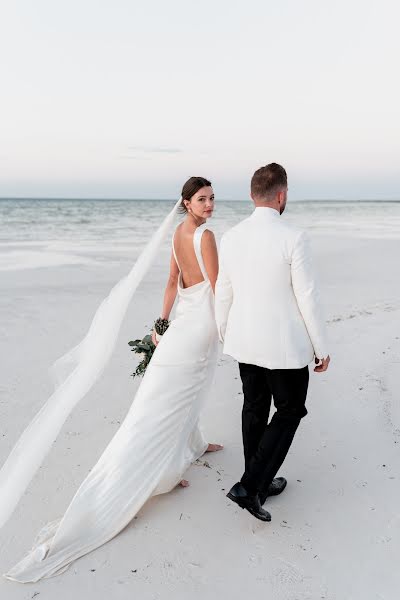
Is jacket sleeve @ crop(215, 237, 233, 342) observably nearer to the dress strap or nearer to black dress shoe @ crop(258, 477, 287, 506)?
the dress strap

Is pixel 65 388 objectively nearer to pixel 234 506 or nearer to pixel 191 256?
pixel 191 256

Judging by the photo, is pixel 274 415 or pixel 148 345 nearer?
pixel 274 415

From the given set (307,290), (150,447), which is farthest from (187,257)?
(150,447)

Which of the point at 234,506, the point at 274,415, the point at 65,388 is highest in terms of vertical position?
the point at 65,388

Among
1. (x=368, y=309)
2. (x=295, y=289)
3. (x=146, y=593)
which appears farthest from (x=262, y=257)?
(x=368, y=309)

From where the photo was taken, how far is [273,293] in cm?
314

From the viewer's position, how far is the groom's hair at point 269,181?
125 inches

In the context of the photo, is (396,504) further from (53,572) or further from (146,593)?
(53,572)

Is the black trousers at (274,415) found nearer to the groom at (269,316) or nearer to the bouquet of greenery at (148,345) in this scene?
the groom at (269,316)

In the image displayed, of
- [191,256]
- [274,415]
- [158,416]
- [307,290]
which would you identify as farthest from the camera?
[191,256]

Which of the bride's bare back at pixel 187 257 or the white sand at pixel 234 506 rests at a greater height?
the bride's bare back at pixel 187 257

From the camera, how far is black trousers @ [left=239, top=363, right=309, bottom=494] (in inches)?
130

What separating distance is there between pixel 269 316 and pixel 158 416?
3.37ft

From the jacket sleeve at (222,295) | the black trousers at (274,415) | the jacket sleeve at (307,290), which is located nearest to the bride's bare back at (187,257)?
the jacket sleeve at (222,295)
